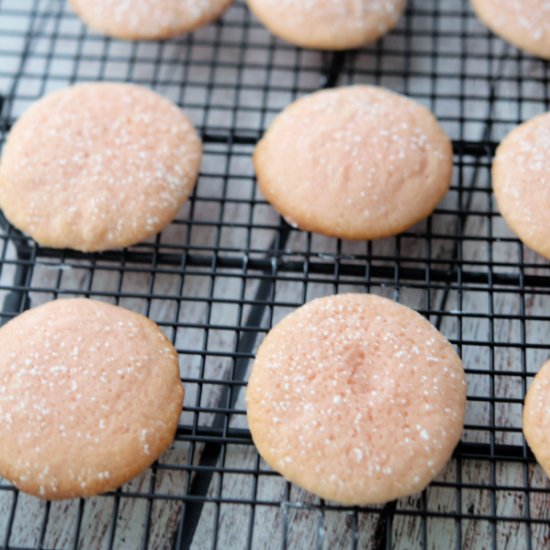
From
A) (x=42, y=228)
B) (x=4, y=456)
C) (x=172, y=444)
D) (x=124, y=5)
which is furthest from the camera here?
(x=124, y=5)

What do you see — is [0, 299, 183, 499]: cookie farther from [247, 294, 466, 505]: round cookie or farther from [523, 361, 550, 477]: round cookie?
[523, 361, 550, 477]: round cookie

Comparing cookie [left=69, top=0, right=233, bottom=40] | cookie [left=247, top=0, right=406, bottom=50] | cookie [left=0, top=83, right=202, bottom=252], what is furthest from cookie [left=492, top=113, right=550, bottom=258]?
Result: cookie [left=69, top=0, right=233, bottom=40]

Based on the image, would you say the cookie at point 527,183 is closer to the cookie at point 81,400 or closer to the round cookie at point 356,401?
the round cookie at point 356,401

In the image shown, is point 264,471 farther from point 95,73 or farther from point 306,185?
point 95,73

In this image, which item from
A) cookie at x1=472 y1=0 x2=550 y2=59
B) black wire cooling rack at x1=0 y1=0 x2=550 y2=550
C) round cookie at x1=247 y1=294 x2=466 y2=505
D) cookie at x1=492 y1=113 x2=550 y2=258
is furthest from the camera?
cookie at x1=472 y1=0 x2=550 y2=59

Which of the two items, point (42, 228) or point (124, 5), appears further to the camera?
point (124, 5)

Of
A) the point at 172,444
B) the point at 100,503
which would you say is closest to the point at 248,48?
the point at 172,444

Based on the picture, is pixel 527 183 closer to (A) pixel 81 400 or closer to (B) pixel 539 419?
(B) pixel 539 419
